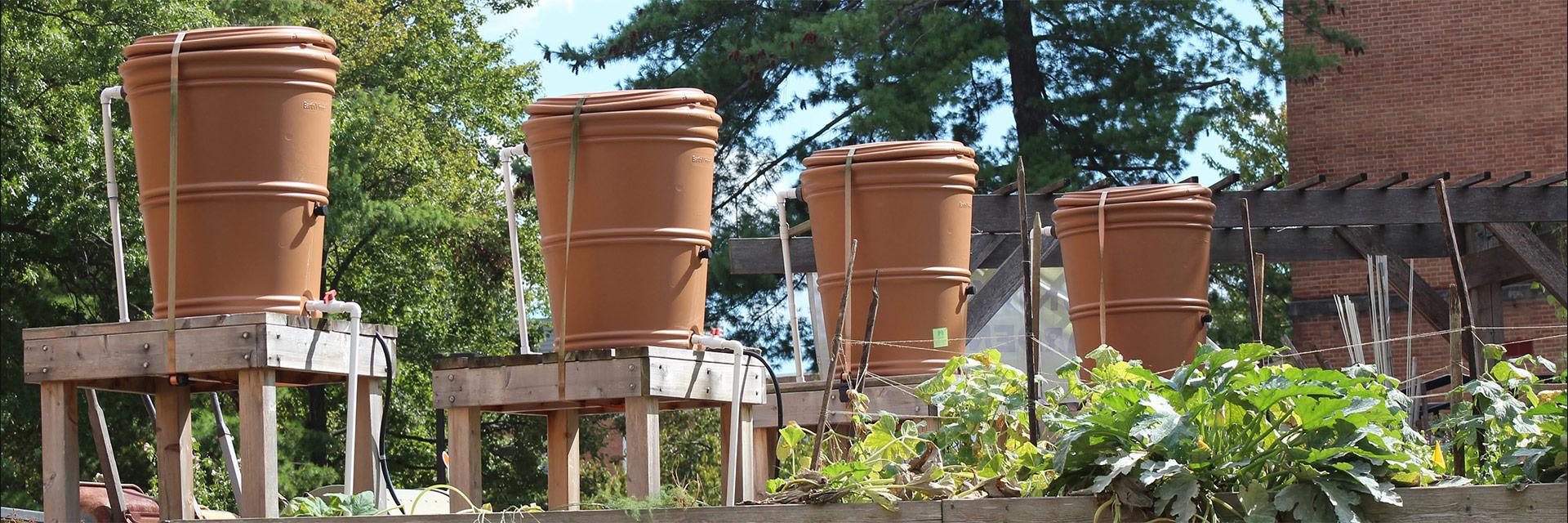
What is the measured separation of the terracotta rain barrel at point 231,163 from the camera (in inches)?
183

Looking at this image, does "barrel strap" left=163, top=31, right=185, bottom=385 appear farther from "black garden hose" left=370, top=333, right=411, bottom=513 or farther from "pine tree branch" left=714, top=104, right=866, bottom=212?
"pine tree branch" left=714, top=104, right=866, bottom=212

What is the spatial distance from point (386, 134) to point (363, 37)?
97.8 inches

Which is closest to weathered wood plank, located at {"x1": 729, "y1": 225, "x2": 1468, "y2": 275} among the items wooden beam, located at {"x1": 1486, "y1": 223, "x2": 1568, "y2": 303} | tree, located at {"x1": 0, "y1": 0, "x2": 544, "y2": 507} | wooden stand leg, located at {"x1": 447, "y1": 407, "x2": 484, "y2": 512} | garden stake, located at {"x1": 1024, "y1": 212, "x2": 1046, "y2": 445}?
wooden beam, located at {"x1": 1486, "y1": 223, "x2": 1568, "y2": 303}

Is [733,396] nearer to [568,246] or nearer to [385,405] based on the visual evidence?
[568,246]

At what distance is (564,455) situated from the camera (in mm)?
5422

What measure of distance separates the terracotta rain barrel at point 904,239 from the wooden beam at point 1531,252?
6.18 meters

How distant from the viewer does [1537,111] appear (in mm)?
18297

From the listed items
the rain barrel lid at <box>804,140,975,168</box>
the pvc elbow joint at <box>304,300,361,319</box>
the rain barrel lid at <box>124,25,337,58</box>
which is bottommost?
the pvc elbow joint at <box>304,300,361,319</box>

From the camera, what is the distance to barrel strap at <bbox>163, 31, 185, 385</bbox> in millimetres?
4617

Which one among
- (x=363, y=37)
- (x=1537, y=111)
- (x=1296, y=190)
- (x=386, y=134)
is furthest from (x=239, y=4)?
(x=1537, y=111)

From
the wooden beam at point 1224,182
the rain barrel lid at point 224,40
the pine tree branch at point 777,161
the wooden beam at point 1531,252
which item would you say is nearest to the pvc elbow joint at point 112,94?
the rain barrel lid at point 224,40

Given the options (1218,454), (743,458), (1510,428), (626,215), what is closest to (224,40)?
(626,215)

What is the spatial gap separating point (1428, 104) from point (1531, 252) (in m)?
7.95

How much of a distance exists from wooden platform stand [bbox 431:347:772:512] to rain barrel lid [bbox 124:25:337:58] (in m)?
1.06
